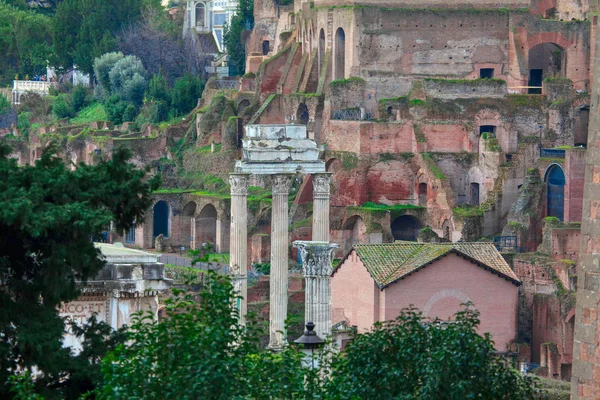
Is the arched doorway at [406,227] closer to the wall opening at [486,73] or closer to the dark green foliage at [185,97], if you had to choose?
the wall opening at [486,73]

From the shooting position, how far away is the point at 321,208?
48156mm

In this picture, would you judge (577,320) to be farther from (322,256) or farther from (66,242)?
(322,256)

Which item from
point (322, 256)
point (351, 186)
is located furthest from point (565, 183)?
point (322, 256)

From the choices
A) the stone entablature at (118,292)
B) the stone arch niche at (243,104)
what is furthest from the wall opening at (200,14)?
the stone entablature at (118,292)

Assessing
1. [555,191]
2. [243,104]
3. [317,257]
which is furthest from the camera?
[243,104]

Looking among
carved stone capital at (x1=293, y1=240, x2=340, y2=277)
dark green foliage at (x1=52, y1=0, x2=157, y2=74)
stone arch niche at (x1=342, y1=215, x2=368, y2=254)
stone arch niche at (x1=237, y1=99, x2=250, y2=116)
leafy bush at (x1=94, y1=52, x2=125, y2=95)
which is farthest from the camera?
dark green foliage at (x1=52, y1=0, x2=157, y2=74)

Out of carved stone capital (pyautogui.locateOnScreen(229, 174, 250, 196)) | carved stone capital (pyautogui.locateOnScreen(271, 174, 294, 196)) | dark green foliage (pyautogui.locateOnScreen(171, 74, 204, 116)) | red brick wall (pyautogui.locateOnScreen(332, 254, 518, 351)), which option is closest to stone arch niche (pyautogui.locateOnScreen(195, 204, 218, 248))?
dark green foliage (pyautogui.locateOnScreen(171, 74, 204, 116))

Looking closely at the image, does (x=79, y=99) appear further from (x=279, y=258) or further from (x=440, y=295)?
(x=279, y=258)

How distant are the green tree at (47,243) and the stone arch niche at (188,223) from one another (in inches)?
1754

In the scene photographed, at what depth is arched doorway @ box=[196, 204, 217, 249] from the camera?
73.0m

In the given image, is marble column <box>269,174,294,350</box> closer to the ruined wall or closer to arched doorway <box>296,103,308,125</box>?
the ruined wall

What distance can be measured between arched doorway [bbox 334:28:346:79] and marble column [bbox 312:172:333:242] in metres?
24.8

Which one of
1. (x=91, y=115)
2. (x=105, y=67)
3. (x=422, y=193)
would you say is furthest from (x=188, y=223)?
(x=105, y=67)

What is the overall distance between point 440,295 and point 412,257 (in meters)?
1.32
